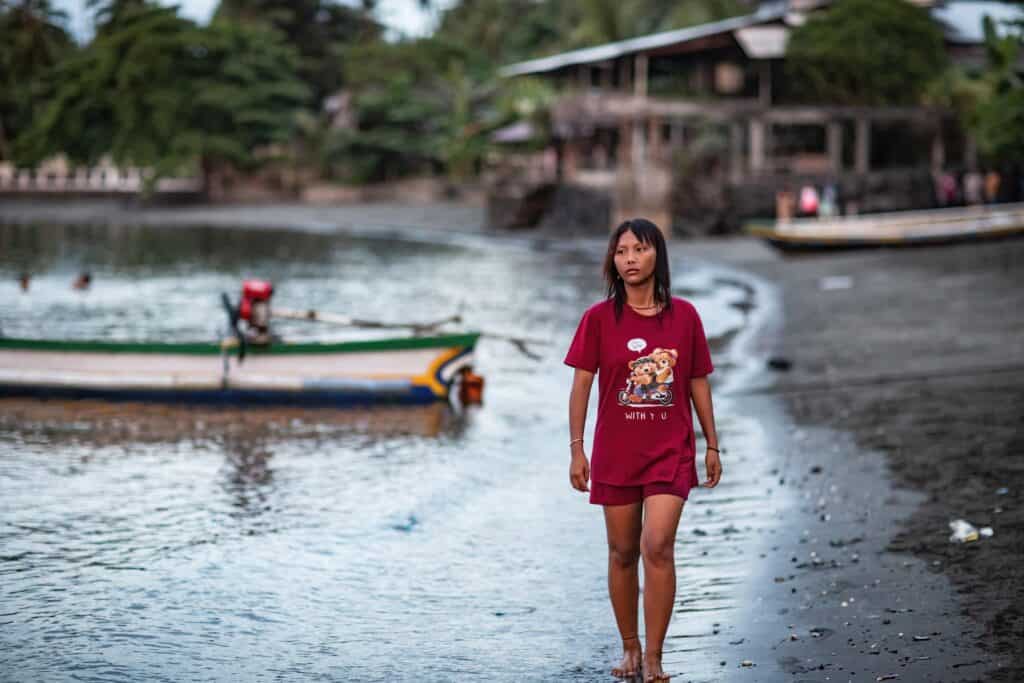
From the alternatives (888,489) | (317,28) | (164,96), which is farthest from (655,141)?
(317,28)

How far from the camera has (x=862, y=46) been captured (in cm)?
4681

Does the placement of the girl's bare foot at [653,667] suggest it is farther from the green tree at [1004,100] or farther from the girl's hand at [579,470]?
the green tree at [1004,100]

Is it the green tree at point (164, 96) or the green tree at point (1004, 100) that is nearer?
the green tree at point (1004, 100)

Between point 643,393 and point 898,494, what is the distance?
206 inches

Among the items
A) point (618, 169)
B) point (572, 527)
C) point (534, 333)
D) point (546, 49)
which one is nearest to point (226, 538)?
point (572, 527)

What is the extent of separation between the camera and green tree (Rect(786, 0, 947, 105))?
46.3m

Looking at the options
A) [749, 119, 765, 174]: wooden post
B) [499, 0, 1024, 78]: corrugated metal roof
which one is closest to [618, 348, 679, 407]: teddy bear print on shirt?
[499, 0, 1024, 78]: corrugated metal roof

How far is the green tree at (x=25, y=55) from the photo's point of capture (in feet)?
208

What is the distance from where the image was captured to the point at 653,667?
645 centimetres

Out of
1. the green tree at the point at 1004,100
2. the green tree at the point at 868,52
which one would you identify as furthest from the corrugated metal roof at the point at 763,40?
the green tree at the point at 1004,100

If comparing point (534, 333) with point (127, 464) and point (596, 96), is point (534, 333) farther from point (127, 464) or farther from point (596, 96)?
point (596, 96)

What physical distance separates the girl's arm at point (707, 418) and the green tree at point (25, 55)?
55078mm

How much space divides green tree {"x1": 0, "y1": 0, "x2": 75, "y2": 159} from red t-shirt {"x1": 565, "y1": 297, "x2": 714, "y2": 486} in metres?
55.0

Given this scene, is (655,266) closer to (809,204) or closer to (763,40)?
(809,204)
